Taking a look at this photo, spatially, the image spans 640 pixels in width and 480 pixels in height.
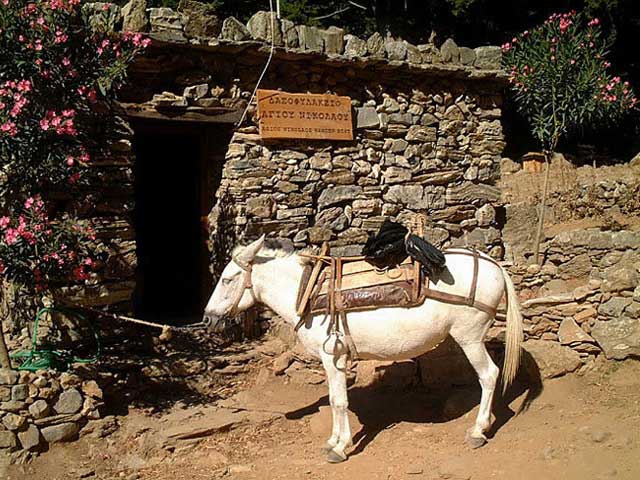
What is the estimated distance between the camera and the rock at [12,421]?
4.96 m

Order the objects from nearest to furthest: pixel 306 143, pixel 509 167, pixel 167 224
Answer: pixel 306 143 → pixel 167 224 → pixel 509 167

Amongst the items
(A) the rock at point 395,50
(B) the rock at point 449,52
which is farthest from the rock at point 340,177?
(B) the rock at point 449,52

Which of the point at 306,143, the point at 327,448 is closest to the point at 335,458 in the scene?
the point at 327,448

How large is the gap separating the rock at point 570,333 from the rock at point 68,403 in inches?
171

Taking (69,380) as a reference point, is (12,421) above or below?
below

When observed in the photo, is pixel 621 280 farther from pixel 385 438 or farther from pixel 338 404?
pixel 338 404

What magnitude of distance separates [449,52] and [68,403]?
604cm

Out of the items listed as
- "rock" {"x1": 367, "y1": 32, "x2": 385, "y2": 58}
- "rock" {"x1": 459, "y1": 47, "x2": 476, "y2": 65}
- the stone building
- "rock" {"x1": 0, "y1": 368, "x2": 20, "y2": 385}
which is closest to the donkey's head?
"rock" {"x1": 0, "y1": 368, "x2": 20, "y2": 385}

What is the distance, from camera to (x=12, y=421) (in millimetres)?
4973

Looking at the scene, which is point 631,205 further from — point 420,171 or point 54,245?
point 54,245

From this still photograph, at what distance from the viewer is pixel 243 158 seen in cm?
722

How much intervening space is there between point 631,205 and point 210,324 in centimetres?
815

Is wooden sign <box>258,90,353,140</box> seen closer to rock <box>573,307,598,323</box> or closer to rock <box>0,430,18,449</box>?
rock <box>573,307,598,323</box>

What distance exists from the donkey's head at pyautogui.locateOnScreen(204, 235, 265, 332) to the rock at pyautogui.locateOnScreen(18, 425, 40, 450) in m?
1.58
